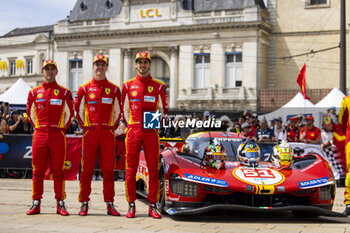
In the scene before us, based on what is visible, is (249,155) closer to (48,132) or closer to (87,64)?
(48,132)

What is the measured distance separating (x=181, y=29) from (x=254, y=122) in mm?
29194

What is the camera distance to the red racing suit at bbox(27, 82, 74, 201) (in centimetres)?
Answer: 825

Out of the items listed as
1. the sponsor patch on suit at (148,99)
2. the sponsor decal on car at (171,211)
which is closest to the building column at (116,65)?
the sponsor patch on suit at (148,99)

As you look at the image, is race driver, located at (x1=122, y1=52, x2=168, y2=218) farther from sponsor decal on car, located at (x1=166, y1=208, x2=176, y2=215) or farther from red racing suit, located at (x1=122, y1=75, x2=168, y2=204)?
sponsor decal on car, located at (x1=166, y1=208, x2=176, y2=215)

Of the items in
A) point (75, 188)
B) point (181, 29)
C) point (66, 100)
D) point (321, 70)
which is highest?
point (181, 29)

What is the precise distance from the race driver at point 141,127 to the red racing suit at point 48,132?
96 cm

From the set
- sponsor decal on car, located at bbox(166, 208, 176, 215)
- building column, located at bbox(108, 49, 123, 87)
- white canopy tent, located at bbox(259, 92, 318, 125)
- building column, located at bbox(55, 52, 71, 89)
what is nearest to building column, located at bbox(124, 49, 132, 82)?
building column, located at bbox(108, 49, 123, 87)

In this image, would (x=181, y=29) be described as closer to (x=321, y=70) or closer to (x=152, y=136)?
(x=321, y=70)

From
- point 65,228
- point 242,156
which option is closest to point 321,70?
point 242,156

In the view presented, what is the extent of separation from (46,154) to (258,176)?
120 inches

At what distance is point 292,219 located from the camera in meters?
8.39

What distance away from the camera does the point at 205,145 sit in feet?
31.4

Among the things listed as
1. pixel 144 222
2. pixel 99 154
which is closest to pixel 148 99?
pixel 99 154

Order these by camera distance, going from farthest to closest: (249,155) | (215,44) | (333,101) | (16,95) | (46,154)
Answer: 1. (215,44)
2. (16,95)
3. (333,101)
4. (249,155)
5. (46,154)
